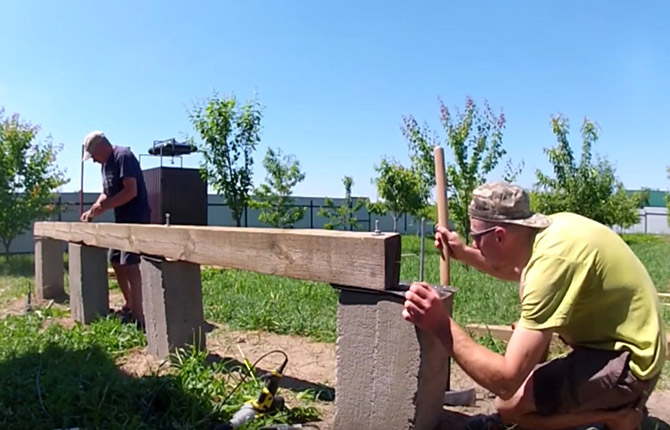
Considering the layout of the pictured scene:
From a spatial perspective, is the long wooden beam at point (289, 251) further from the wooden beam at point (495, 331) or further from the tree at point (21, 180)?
the tree at point (21, 180)

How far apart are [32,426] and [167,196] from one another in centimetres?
1042

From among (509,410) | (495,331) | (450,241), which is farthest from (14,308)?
(509,410)

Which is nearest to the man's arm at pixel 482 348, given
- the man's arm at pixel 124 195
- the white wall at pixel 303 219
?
the man's arm at pixel 124 195

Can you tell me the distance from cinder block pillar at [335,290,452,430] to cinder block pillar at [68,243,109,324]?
3312 mm

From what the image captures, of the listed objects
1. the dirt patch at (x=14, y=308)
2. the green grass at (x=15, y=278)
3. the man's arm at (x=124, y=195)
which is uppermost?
the man's arm at (x=124, y=195)

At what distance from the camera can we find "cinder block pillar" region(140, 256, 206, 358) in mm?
3508

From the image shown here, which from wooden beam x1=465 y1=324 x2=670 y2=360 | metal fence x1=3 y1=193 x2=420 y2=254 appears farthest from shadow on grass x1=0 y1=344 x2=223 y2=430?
metal fence x1=3 y1=193 x2=420 y2=254

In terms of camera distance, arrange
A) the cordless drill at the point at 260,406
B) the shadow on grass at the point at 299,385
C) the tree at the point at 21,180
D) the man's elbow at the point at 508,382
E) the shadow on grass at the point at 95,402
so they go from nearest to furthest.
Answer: the man's elbow at the point at 508,382, the cordless drill at the point at 260,406, the shadow on grass at the point at 95,402, the shadow on grass at the point at 299,385, the tree at the point at 21,180

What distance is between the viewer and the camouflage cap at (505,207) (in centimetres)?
211

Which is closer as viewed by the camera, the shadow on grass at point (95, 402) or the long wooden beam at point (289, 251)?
the long wooden beam at point (289, 251)

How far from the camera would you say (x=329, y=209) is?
81.5 ft

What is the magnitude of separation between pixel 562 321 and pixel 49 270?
6172 millimetres

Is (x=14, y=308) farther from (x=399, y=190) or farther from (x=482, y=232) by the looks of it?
(x=399, y=190)

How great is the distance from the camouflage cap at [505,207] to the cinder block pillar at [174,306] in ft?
6.76
